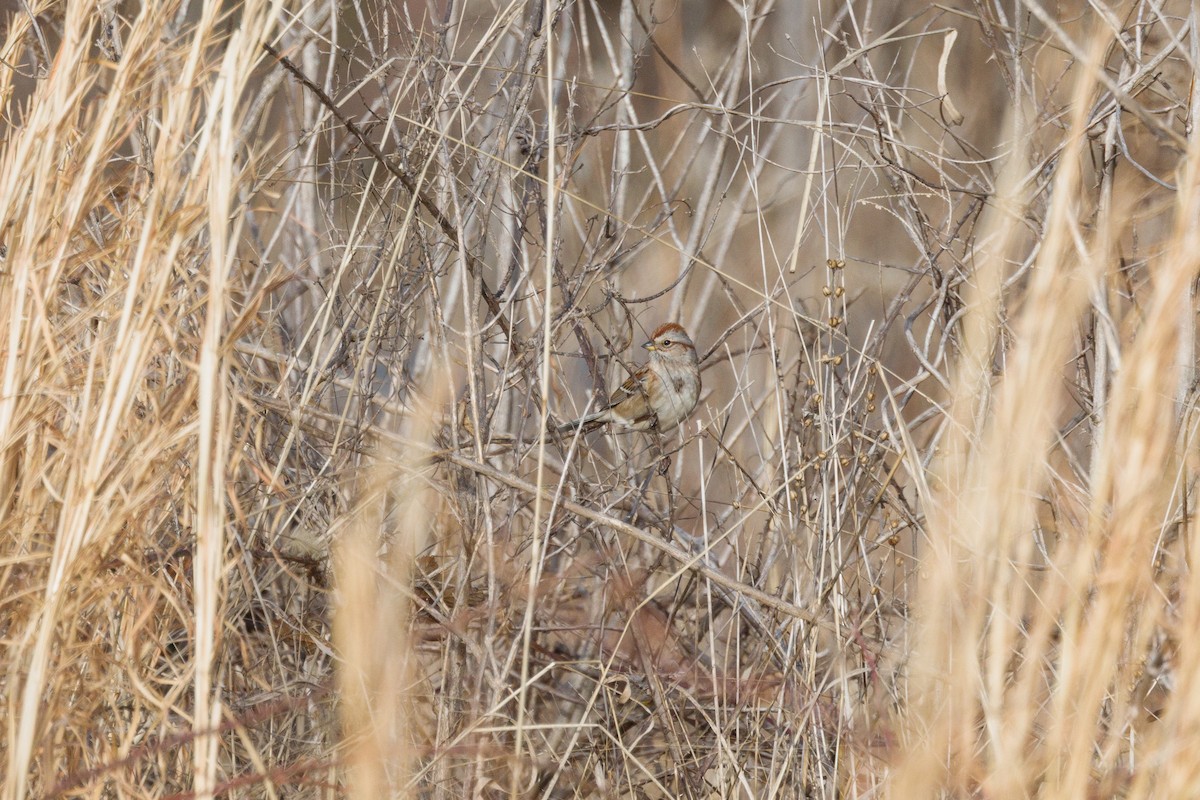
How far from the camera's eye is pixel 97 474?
1109 mm

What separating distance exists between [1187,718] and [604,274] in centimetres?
182

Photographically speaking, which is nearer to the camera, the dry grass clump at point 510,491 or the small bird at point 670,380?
the dry grass clump at point 510,491

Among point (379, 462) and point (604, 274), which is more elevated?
point (604, 274)

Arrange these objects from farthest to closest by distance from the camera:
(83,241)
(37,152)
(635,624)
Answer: (635,624) < (83,241) < (37,152)

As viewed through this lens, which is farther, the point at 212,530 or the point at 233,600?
the point at 233,600

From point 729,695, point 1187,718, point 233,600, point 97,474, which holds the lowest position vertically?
point 729,695

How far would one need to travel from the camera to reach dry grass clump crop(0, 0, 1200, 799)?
1.09 metres

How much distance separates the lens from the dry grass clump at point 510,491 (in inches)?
42.9

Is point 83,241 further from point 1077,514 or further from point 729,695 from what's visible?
point 1077,514

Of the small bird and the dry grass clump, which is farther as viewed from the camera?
the small bird

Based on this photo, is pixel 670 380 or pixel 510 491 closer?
pixel 510 491

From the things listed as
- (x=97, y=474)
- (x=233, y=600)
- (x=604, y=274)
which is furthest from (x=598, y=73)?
(x=97, y=474)

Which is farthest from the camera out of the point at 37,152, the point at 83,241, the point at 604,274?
the point at 604,274

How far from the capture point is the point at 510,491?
2182mm
